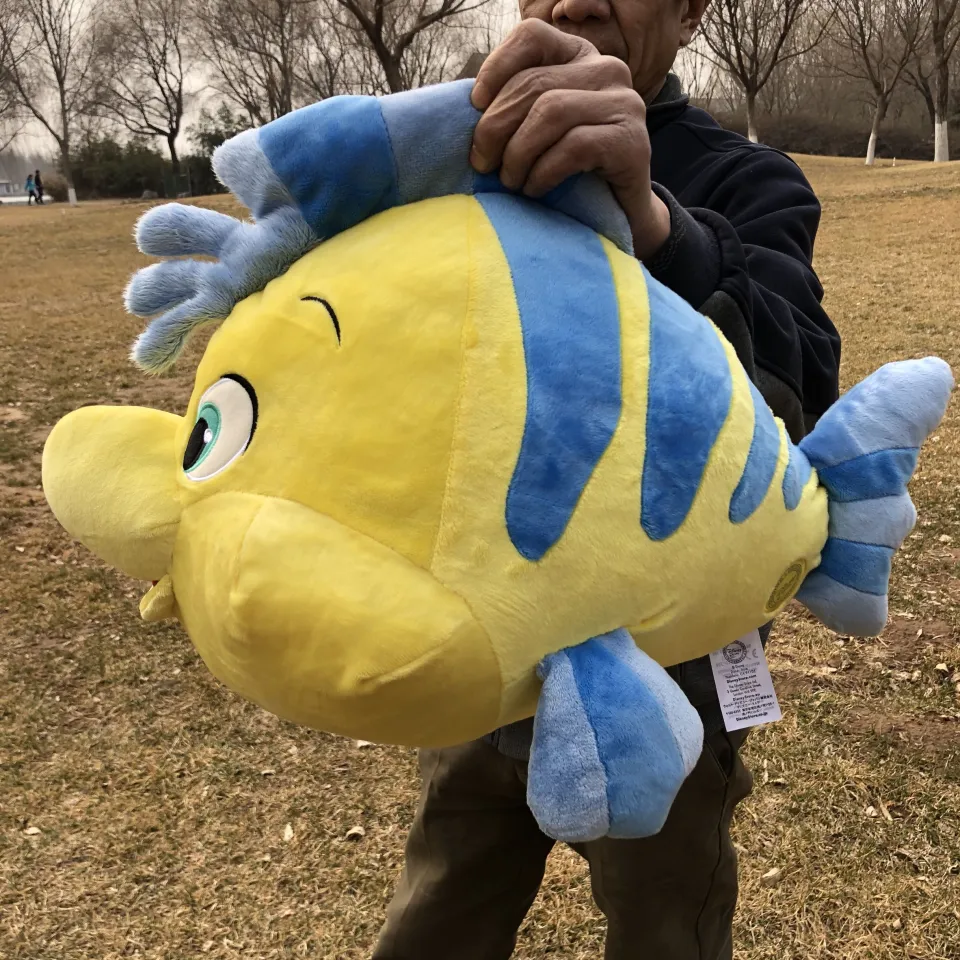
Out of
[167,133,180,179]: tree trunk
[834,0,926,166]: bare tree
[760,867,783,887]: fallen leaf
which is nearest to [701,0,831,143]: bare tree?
[834,0,926,166]: bare tree

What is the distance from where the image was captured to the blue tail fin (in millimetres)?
987

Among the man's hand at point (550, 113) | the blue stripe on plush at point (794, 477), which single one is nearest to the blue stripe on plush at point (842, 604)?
the blue stripe on plush at point (794, 477)

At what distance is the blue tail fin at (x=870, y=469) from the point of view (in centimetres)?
99

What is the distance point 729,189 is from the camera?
4.41 feet

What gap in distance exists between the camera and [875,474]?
985 millimetres

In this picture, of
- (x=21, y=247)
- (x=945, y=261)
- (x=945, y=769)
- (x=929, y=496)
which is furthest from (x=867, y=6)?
(x=945, y=769)

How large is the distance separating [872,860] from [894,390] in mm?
1886

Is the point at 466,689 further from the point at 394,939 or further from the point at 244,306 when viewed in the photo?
the point at 394,939

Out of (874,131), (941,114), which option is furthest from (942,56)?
(874,131)

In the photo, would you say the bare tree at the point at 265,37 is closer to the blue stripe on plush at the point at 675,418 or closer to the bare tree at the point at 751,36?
the bare tree at the point at 751,36

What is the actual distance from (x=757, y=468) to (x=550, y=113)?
1.26 ft

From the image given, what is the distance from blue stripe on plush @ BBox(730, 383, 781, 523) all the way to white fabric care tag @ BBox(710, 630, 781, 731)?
40 cm

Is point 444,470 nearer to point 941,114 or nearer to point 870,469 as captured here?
point 870,469

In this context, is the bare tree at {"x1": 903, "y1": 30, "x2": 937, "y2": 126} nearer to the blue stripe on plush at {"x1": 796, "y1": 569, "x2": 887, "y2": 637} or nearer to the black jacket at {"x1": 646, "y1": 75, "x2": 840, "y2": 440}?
the black jacket at {"x1": 646, "y1": 75, "x2": 840, "y2": 440}
